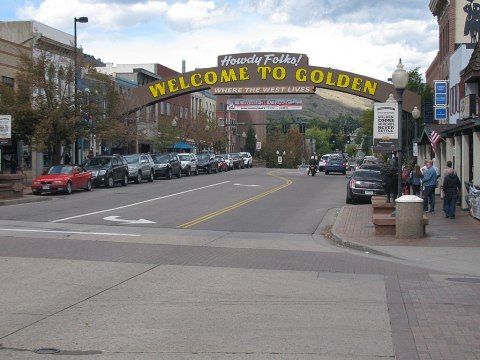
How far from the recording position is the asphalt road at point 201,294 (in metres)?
6.95

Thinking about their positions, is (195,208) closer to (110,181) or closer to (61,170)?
(61,170)

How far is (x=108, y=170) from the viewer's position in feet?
118

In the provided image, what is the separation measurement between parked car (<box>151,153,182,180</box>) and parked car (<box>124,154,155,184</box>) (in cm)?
231

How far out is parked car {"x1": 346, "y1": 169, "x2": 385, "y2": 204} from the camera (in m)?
27.2

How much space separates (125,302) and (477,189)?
14471 millimetres

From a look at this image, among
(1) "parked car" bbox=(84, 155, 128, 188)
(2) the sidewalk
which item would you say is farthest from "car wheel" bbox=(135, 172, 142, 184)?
(2) the sidewalk

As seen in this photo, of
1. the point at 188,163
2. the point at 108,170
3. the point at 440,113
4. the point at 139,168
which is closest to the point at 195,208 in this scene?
the point at 108,170

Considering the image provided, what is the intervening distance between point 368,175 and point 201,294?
19256 mm

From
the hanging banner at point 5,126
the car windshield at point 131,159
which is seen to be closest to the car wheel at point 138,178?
the car windshield at point 131,159

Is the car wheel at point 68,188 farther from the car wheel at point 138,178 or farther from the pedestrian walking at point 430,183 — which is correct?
the pedestrian walking at point 430,183

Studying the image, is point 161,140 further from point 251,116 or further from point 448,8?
point 251,116

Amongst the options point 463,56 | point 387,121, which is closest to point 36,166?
point 463,56

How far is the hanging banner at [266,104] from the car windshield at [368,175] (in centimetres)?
3075

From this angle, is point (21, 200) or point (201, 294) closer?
point (201, 294)
